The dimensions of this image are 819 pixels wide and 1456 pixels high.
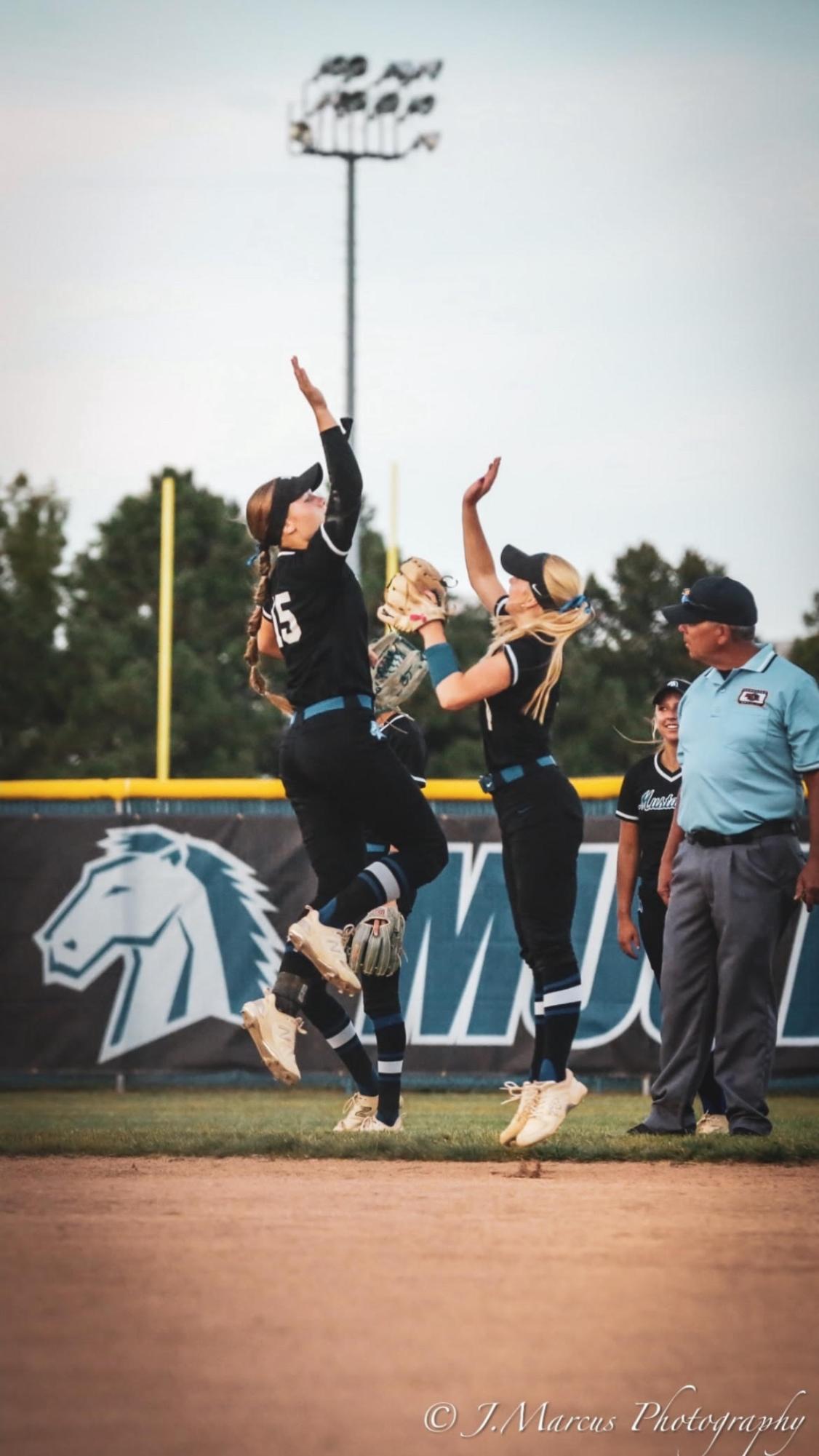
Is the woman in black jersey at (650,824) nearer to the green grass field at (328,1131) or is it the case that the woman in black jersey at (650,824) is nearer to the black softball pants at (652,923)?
the black softball pants at (652,923)

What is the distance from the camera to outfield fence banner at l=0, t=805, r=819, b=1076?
11.9 metres

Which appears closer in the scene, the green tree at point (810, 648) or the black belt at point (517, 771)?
the black belt at point (517, 771)

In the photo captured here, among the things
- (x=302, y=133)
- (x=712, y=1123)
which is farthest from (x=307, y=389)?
(x=302, y=133)

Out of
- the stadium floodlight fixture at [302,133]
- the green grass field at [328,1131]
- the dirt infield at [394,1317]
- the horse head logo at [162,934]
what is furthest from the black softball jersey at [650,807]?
the stadium floodlight fixture at [302,133]

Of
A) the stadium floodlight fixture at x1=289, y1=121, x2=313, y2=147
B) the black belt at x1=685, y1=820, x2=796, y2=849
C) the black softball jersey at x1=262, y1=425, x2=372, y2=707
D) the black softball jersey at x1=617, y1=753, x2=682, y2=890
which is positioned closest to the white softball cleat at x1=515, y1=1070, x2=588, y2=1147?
the black belt at x1=685, y1=820, x2=796, y2=849

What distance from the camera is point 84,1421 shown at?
3016mm

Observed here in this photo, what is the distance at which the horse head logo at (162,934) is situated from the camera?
12211mm

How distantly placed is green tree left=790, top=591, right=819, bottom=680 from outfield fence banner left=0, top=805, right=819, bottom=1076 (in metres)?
27.1

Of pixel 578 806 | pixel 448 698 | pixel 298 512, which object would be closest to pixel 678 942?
pixel 578 806

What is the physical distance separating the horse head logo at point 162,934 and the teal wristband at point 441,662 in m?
5.70

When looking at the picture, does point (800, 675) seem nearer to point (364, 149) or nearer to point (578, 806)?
point (578, 806)

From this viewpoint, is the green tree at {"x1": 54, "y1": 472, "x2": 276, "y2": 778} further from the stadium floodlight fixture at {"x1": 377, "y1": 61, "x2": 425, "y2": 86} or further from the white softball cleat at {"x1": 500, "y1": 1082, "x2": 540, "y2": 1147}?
the white softball cleat at {"x1": 500, "y1": 1082, "x2": 540, "y2": 1147}

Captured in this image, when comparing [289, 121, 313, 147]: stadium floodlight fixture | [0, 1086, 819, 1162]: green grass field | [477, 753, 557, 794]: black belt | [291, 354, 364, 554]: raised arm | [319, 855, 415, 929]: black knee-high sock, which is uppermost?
[289, 121, 313, 147]: stadium floodlight fixture

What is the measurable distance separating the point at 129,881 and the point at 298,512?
5920mm
